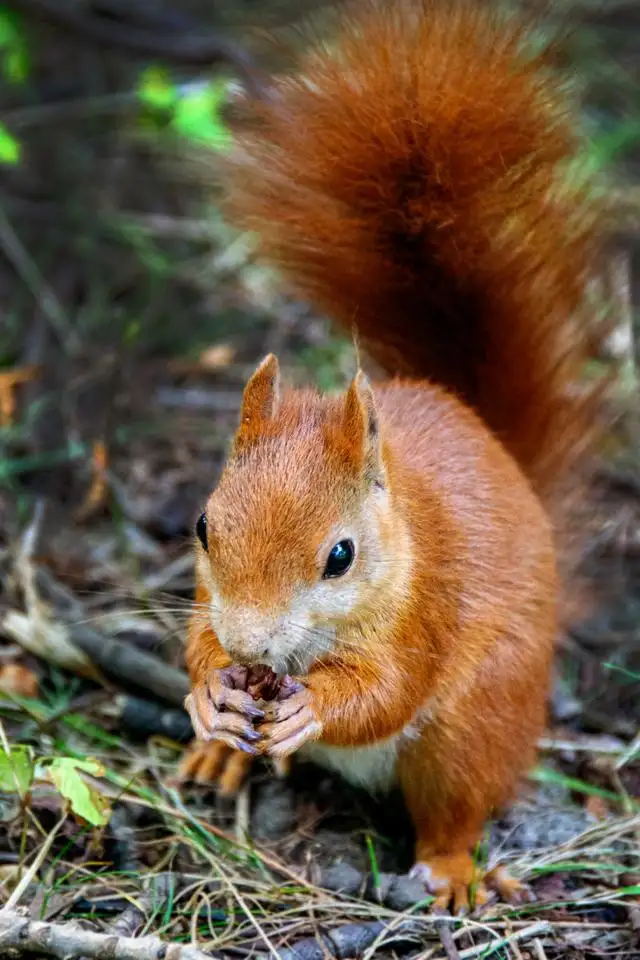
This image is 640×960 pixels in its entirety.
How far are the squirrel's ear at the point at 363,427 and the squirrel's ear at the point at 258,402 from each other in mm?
177

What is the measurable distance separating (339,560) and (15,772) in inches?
31.5

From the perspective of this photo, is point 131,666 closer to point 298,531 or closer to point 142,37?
point 298,531

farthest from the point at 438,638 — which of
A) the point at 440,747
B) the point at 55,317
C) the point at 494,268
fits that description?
the point at 55,317

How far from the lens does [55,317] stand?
159 inches

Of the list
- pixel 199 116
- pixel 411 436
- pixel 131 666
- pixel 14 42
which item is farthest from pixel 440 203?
pixel 14 42

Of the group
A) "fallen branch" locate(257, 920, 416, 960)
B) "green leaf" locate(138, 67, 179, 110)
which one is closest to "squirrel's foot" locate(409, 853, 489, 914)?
"fallen branch" locate(257, 920, 416, 960)

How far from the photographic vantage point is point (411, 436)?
2.41 m

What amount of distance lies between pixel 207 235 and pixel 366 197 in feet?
8.18

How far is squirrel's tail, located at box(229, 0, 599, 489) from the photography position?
2.35m

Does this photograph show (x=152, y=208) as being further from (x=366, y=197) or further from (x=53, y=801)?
(x=53, y=801)

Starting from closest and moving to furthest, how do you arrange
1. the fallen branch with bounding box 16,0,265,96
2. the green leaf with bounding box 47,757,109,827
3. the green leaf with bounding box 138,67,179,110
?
the green leaf with bounding box 47,757,109,827 → the green leaf with bounding box 138,67,179,110 → the fallen branch with bounding box 16,0,265,96

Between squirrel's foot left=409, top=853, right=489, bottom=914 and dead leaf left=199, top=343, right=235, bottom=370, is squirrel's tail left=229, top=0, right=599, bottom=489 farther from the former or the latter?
dead leaf left=199, top=343, right=235, bottom=370

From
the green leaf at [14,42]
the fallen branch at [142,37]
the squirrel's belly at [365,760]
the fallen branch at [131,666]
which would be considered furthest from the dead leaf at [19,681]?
the fallen branch at [142,37]

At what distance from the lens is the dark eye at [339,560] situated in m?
1.94
